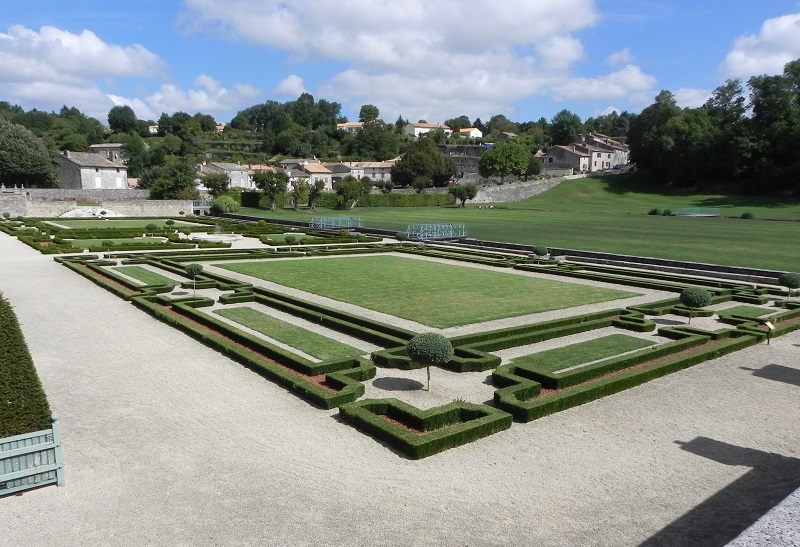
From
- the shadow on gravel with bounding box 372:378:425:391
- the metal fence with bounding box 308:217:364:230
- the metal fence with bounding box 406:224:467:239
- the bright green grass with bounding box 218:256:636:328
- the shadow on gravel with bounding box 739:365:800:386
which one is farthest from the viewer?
the metal fence with bounding box 308:217:364:230

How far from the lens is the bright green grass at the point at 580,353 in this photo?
12.5 m

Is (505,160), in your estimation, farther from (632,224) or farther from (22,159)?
(22,159)

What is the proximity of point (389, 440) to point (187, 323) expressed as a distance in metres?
8.88

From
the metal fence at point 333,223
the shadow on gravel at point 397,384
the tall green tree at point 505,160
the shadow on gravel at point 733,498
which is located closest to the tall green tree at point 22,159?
the metal fence at point 333,223

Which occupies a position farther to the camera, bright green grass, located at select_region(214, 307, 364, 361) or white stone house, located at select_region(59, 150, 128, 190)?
white stone house, located at select_region(59, 150, 128, 190)

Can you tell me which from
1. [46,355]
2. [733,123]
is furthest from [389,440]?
[733,123]

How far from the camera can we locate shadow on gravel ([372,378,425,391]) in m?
11.2

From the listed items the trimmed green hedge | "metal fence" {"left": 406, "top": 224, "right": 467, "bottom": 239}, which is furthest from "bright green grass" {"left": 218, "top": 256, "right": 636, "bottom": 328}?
"metal fence" {"left": 406, "top": 224, "right": 467, "bottom": 239}

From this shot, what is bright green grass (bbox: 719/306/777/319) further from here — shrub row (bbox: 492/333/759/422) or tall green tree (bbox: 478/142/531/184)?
tall green tree (bbox: 478/142/531/184)

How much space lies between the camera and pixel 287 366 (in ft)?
39.8

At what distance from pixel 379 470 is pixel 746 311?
15.9 metres

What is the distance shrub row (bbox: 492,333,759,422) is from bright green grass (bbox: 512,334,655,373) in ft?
3.34

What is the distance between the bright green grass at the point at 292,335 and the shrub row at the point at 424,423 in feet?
10.5

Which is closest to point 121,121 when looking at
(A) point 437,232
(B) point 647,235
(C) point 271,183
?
(C) point 271,183
